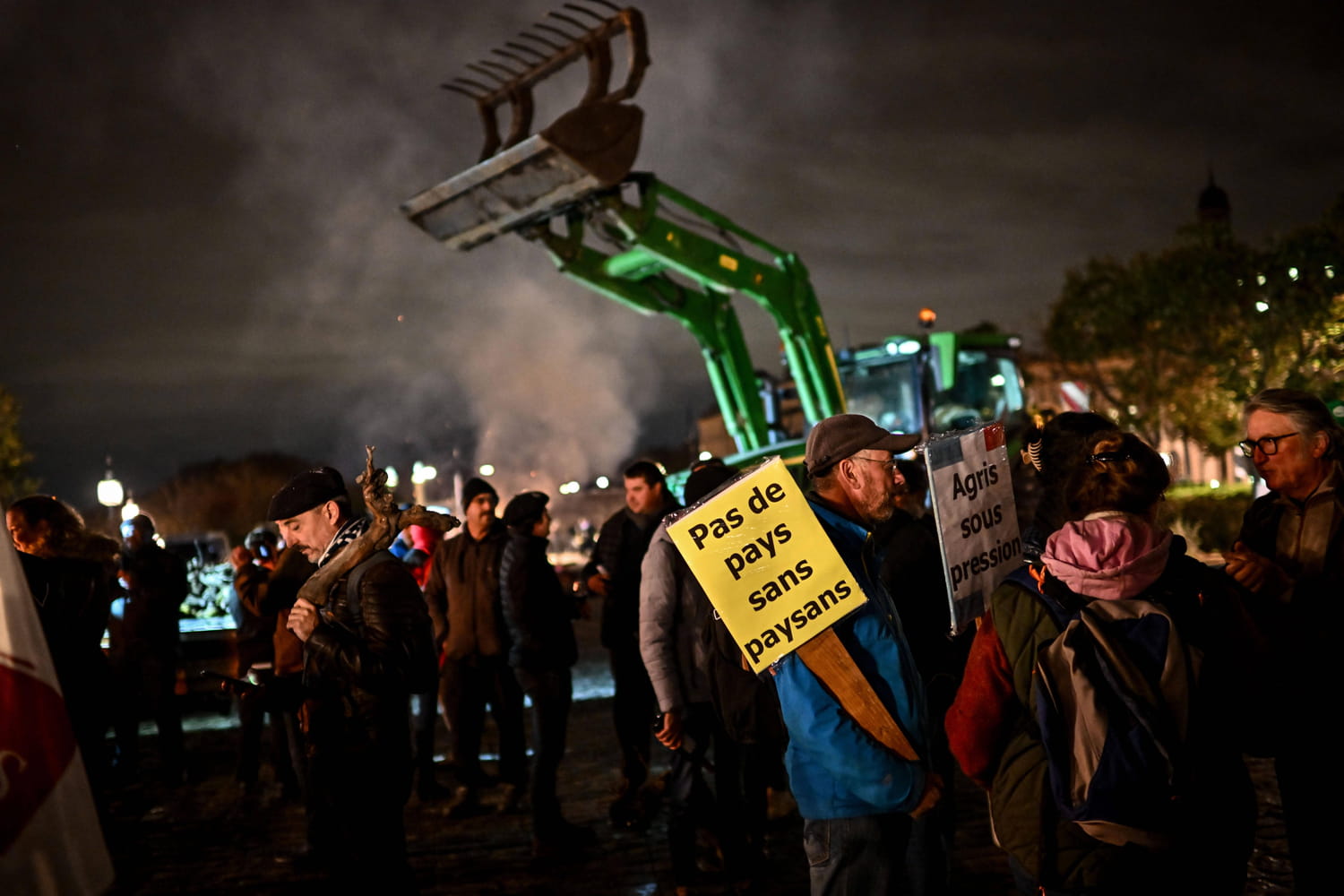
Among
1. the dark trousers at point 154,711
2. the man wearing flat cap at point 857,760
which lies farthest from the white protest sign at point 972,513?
the dark trousers at point 154,711

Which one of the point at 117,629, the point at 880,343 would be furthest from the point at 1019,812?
the point at 880,343

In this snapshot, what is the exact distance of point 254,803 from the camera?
7730 mm

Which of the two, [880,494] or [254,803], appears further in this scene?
[254,803]

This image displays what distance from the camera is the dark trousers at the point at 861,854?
10.3 feet

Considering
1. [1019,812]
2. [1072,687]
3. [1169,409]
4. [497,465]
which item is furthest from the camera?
[1169,409]

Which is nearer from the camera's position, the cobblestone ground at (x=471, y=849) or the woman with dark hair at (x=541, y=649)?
the cobblestone ground at (x=471, y=849)

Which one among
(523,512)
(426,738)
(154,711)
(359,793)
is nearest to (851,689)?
(359,793)

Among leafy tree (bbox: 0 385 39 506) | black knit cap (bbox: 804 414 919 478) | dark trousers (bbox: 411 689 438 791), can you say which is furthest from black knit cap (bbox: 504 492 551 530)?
leafy tree (bbox: 0 385 39 506)

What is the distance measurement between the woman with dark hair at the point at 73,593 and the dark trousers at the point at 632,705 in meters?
2.89

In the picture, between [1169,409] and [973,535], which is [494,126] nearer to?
[973,535]

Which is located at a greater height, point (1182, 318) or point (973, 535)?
point (1182, 318)

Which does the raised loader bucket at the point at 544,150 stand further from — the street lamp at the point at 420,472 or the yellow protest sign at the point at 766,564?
the yellow protest sign at the point at 766,564

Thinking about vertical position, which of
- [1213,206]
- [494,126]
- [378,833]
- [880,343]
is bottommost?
[378,833]

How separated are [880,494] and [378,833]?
2110 millimetres
